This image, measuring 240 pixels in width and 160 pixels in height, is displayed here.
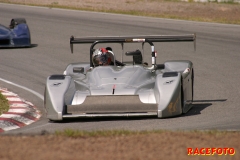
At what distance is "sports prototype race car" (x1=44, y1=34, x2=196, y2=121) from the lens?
9.77m

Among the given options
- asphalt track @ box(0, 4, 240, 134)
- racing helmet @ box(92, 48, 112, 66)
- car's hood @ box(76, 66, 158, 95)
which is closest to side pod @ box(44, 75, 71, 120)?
asphalt track @ box(0, 4, 240, 134)

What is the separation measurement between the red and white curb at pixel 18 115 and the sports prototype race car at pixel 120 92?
50cm

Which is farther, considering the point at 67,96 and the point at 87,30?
the point at 87,30

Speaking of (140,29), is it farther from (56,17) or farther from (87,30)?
(56,17)

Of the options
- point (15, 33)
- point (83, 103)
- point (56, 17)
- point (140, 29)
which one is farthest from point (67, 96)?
point (56, 17)

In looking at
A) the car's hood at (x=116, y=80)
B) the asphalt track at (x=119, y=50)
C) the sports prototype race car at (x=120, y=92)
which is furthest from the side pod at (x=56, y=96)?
the car's hood at (x=116, y=80)

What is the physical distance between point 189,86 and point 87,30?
12598 mm

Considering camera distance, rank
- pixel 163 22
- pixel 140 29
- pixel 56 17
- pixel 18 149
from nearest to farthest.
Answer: pixel 18 149, pixel 140 29, pixel 163 22, pixel 56 17

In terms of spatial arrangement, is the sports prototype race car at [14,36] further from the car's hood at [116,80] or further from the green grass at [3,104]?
the car's hood at [116,80]

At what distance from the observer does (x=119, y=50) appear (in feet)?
62.8

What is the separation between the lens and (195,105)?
1140cm

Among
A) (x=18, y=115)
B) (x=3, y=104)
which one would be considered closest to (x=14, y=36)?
(x=3, y=104)

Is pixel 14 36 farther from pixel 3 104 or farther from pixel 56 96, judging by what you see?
pixel 56 96

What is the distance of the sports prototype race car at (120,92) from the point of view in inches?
384
